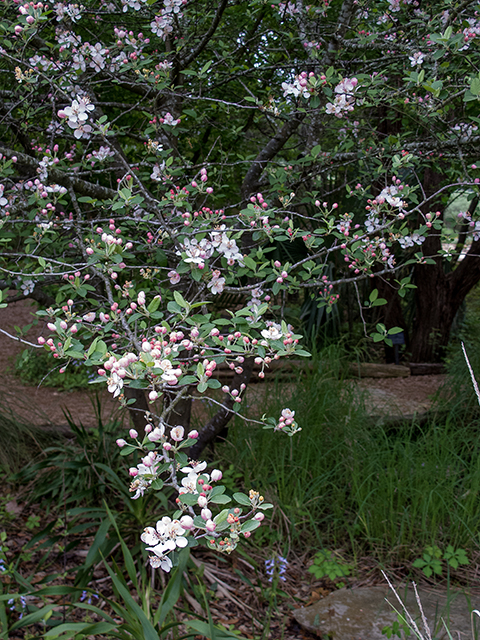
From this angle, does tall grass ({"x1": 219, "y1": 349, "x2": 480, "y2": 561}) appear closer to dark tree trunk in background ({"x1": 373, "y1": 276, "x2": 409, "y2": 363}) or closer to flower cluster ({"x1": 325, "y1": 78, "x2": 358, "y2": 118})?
flower cluster ({"x1": 325, "y1": 78, "x2": 358, "y2": 118})

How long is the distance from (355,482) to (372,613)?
1.96 feet

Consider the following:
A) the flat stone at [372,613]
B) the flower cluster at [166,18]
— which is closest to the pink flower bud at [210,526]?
the flat stone at [372,613]

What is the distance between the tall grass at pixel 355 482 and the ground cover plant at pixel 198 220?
0.02 metres

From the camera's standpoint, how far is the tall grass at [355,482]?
7.89 feet

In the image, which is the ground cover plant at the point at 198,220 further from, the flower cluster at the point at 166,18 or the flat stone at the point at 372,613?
the flat stone at the point at 372,613

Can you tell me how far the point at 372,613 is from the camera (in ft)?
6.77

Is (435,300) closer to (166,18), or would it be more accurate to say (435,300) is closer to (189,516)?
(166,18)

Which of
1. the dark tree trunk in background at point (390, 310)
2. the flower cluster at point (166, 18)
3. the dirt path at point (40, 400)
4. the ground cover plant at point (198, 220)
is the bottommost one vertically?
the dirt path at point (40, 400)

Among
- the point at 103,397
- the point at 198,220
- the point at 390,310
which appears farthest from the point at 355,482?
the point at 390,310

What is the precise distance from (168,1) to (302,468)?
7.50ft

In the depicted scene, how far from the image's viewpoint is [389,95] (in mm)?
2033

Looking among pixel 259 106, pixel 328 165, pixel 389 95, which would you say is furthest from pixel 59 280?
pixel 389 95

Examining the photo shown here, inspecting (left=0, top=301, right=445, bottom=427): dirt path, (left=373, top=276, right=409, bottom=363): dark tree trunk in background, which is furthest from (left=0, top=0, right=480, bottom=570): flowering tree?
(left=373, top=276, right=409, bottom=363): dark tree trunk in background

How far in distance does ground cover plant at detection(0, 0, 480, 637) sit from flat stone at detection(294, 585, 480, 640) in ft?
0.89
